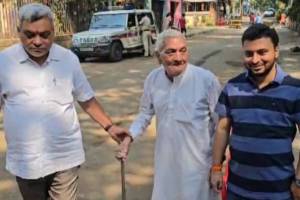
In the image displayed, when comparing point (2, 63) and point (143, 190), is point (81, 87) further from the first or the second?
point (143, 190)

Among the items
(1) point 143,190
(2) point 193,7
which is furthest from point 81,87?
(2) point 193,7

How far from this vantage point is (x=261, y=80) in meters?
3.05

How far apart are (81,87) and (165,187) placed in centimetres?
83

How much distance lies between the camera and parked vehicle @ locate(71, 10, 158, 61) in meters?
19.5

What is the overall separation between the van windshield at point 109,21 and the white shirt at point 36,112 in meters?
17.2

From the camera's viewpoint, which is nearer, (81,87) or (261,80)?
(261,80)

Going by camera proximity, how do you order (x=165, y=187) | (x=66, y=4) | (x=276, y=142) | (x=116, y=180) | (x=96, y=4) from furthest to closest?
(x=96, y=4)
(x=66, y=4)
(x=116, y=180)
(x=165, y=187)
(x=276, y=142)

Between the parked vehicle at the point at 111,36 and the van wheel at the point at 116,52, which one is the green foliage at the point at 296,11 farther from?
the van wheel at the point at 116,52

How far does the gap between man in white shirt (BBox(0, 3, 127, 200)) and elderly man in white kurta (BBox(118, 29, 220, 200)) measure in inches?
22.3

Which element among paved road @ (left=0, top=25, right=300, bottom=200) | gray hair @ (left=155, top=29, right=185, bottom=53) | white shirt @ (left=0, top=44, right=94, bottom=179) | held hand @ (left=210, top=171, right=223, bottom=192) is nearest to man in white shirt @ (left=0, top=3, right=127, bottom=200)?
white shirt @ (left=0, top=44, right=94, bottom=179)

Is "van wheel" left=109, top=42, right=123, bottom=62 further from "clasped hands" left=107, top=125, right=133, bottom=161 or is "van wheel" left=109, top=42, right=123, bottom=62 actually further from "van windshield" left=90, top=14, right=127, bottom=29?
"clasped hands" left=107, top=125, right=133, bottom=161

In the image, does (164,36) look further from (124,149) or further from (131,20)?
(131,20)

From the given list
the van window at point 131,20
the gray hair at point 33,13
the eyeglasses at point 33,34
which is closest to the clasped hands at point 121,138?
the eyeglasses at point 33,34

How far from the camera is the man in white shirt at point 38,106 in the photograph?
11.3ft
